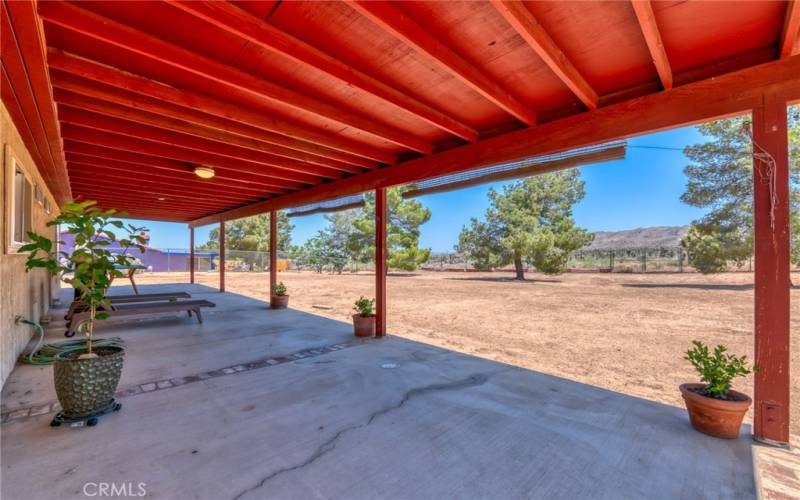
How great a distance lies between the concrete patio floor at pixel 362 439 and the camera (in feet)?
5.87

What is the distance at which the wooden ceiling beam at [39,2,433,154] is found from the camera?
73.0 inches

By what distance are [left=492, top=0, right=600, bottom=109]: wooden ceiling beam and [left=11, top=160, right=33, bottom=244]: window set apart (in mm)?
4428

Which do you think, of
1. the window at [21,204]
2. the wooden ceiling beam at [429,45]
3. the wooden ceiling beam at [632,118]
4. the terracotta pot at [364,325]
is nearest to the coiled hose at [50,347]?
the window at [21,204]

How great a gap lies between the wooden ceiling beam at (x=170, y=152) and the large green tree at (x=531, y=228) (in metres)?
13.2

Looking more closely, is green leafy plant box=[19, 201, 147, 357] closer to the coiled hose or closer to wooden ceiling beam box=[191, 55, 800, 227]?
the coiled hose

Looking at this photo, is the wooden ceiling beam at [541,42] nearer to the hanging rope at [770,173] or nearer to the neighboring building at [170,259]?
the hanging rope at [770,173]

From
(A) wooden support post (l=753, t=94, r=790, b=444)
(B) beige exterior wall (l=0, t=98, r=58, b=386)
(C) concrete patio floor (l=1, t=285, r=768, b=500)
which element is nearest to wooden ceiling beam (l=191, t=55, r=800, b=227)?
(A) wooden support post (l=753, t=94, r=790, b=444)

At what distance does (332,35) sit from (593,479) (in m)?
2.98

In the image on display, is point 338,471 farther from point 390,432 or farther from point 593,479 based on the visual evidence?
point 593,479

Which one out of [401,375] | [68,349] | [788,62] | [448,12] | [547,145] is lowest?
[401,375]

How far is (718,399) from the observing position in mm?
2334

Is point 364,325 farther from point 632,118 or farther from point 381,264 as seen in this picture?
point 632,118

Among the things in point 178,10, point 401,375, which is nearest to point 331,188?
point 401,375

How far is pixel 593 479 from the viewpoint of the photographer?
187 centimetres
